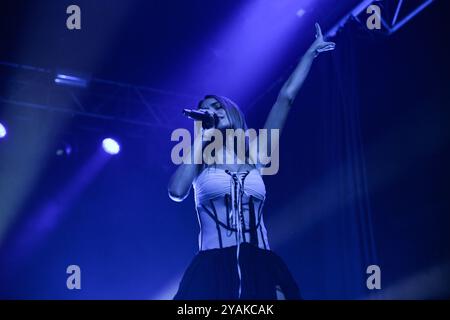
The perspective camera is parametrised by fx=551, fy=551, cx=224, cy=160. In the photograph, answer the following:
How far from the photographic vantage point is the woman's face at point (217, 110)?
2.12 metres

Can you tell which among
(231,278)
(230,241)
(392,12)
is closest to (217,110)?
(230,241)

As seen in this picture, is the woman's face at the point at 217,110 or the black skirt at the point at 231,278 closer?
the black skirt at the point at 231,278

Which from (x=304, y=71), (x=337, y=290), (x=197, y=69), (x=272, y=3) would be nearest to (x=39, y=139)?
(x=197, y=69)

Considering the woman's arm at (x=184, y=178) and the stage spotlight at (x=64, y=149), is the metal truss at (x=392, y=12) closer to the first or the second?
the woman's arm at (x=184, y=178)

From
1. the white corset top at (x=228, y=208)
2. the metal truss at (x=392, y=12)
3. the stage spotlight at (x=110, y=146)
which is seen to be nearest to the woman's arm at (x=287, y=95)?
the white corset top at (x=228, y=208)

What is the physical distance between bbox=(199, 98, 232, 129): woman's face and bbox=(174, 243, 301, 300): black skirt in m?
0.47

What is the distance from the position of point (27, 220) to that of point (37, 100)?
3.53 ft

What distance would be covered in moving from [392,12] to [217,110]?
1897 millimetres

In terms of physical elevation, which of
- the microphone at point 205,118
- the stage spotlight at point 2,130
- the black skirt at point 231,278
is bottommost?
the black skirt at point 231,278

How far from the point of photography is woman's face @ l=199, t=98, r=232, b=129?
6.97ft

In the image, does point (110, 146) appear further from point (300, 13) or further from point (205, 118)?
point (205, 118)

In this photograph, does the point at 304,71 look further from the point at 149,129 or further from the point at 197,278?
the point at 149,129

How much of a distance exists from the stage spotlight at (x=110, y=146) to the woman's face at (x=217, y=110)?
2.99 meters

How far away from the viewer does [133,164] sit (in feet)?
17.6
